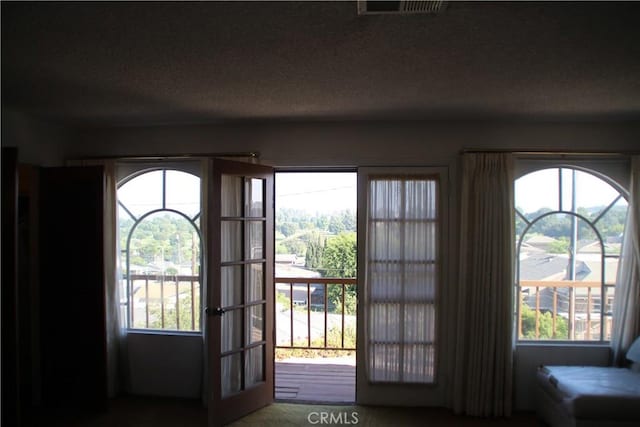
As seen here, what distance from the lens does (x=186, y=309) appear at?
343cm

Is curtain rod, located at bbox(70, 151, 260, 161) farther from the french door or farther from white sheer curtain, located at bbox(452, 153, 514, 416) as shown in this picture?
white sheer curtain, located at bbox(452, 153, 514, 416)

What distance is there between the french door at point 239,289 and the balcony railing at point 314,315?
129cm

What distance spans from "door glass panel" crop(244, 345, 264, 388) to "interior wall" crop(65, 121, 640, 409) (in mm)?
622

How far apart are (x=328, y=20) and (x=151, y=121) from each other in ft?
7.46

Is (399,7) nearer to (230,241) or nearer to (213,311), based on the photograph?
(230,241)

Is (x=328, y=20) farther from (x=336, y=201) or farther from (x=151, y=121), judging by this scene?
(x=336, y=201)

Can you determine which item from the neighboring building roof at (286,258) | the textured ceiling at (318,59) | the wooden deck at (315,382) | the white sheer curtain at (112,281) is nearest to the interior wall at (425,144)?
the textured ceiling at (318,59)

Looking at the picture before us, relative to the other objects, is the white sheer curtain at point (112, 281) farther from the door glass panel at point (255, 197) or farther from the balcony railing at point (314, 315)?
the balcony railing at point (314, 315)

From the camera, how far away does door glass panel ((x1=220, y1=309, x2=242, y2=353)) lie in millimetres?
2930

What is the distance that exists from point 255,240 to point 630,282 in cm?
306

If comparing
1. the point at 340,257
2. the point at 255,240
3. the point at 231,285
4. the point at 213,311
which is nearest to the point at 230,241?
the point at 255,240

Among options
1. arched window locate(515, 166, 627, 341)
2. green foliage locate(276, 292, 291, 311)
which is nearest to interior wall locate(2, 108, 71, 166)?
green foliage locate(276, 292, 291, 311)

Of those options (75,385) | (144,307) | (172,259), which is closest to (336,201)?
(172,259)

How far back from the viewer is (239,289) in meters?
3.03
